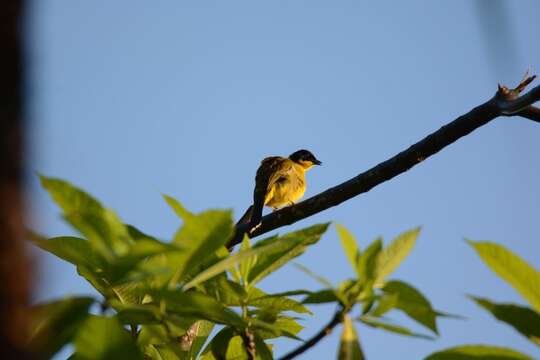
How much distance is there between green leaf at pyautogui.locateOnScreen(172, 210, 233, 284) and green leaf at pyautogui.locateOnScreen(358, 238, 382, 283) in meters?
0.32

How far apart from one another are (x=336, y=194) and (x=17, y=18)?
373 centimetres

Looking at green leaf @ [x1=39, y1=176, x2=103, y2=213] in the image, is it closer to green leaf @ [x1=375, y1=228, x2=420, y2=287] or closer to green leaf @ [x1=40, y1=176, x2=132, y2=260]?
green leaf @ [x1=40, y1=176, x2=132, y2=260]

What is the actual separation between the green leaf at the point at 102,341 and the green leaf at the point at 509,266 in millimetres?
803

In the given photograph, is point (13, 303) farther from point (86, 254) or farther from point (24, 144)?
point (86, 254)

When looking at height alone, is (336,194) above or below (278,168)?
below

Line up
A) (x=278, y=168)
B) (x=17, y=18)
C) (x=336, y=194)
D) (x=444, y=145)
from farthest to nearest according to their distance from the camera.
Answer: (x=278, y=168), (x=336, y=194), (x=444, y=145), (x=17, y=18)

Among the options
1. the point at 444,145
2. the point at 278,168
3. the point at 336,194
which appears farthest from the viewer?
the point at 278,168

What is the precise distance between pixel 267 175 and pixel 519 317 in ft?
30.4

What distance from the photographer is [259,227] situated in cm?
560

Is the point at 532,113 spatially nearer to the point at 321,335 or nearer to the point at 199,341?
the point at 199,341

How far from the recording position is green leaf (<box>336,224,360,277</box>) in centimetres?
169

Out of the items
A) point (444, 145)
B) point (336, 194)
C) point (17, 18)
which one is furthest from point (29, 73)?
point (336, 194)

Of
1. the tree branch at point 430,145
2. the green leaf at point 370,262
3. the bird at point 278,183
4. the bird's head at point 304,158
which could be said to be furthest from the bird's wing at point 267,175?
the green leaf at point 370,262

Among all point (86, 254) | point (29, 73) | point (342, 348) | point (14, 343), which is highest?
point (86, 254)
